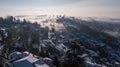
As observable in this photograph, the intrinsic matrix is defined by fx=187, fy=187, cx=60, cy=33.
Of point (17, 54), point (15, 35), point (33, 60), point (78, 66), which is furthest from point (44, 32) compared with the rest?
point (78, 66)

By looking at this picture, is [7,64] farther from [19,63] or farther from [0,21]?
[0,21]

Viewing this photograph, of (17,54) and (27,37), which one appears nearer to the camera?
(17,54)

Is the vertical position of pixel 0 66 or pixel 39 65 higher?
pixel 0 66

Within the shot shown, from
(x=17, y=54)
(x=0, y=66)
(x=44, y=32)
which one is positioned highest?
(x=0, y=66)

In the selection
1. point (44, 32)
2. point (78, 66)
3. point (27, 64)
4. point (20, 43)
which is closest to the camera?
point (78, 66)

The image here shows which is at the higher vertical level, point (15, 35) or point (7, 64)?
point (7, 64)

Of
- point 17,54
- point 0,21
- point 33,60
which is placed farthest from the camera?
point 0,21

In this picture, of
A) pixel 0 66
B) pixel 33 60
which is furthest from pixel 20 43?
pixel 0 66

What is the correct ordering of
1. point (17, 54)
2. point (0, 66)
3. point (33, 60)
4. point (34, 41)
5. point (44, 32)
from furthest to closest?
point (44, 32) < point (34, 41) < point (17, 54) < point (33, 60) < point (0, 66)

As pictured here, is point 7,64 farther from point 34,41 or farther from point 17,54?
point 34,41
